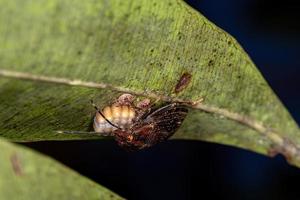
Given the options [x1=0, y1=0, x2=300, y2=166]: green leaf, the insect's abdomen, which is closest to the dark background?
the insect's abdomen

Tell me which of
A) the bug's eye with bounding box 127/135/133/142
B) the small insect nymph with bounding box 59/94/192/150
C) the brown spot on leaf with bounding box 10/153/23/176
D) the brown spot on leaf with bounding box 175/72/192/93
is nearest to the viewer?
the brown spot on leaf with bounding box 10/153/23/176

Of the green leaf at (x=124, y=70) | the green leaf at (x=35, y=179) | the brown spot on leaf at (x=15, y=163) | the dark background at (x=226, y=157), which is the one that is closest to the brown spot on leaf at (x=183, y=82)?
the green leaf at (x=124, y=70)

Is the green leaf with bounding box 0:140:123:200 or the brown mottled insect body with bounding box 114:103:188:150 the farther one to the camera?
the brown mottled insect body with bounding box 114:103:188:150

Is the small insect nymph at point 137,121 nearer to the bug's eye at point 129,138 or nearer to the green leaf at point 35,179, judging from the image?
the bug's eye at point 129,138

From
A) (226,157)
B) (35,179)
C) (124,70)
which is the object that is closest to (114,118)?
(124,70)

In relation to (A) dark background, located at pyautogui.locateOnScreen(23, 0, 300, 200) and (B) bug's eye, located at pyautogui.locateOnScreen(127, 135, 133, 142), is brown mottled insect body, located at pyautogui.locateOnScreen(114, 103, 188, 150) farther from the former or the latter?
(A) dark background, located at pyautogui.locateOnScreen(23, 0, 300, 200)

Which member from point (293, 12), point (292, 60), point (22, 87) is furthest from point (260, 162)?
point (22, 87)

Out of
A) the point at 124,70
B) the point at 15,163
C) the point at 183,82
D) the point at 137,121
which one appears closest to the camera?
the point at 15,163

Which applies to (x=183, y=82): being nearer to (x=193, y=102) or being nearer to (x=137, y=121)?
(x=193, y=102)
